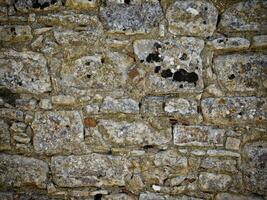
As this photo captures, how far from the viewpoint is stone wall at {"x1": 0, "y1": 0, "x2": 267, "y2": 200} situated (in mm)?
2105

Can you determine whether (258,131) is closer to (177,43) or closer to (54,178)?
(177,43)

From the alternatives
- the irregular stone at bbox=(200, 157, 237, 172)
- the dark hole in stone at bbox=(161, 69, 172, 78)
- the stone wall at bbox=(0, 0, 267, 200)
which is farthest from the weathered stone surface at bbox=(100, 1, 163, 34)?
the irregular stone at bbox=(200, 157, 237, 172)

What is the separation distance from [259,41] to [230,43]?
0.57ft

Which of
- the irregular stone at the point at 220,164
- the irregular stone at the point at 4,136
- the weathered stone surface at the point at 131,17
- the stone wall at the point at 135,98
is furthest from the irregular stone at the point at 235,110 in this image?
the irregular stone at the point at 4,136

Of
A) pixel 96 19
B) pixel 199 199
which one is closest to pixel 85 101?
pixel 96 19

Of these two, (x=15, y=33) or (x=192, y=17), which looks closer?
(x=192, y=17)

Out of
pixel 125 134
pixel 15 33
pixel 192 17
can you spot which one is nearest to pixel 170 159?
pixel 125 134

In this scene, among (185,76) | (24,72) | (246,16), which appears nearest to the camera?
(246,16)

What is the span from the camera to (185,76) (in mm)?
2150

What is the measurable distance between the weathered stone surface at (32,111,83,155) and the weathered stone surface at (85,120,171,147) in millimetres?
84

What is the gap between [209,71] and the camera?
83.9 inches

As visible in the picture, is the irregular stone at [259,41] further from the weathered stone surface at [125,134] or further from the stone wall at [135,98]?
the weathered stone surface at [125,134]

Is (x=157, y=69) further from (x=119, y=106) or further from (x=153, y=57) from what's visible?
(x=119, y=106)

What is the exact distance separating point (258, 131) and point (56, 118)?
134cm
